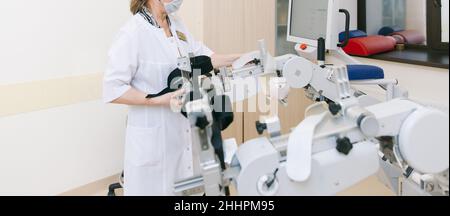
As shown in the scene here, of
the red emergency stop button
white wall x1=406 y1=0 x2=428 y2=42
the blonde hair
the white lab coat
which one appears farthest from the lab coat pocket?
white wall x1=406 y1=0 x2=428 y2=42

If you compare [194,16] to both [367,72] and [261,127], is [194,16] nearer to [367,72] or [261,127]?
[367,72]

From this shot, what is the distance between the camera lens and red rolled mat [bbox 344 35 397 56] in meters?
2.65

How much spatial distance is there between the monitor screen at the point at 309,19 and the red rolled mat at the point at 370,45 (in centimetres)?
81

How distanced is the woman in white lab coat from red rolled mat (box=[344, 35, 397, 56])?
61.2 inches

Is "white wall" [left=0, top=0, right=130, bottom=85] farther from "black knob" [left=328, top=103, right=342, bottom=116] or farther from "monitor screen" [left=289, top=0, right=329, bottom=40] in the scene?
"black knob" [left=328, top=103, right=342, bottom=116]

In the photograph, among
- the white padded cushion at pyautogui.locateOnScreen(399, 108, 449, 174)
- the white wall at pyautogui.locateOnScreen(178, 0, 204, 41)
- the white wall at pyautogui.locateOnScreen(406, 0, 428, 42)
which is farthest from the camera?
the white wall at pyautogui.locateOnScreen(406, 0, 428, 42)

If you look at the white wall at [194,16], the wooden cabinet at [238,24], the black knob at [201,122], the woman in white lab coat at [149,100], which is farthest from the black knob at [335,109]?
the white wall at [194,16]

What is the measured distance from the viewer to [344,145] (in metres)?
0.90

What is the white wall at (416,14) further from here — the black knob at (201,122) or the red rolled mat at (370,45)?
the black knob at (201,122)

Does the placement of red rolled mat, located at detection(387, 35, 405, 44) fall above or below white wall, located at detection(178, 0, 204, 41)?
below

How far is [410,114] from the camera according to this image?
0.94 metres
